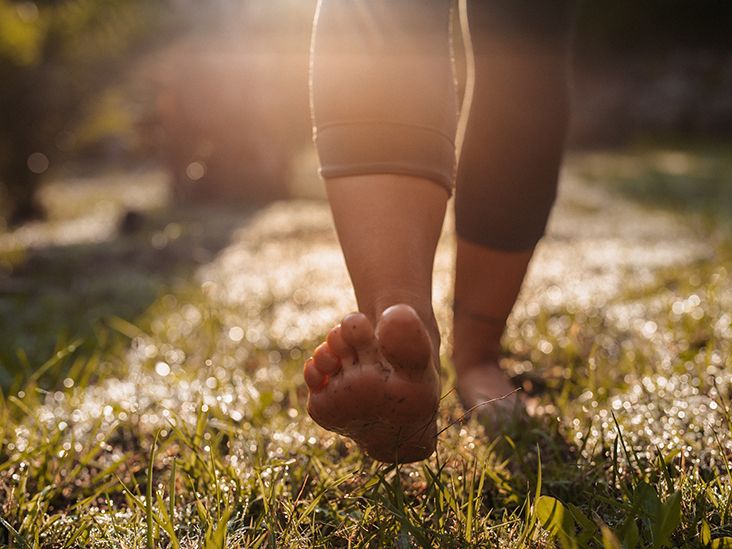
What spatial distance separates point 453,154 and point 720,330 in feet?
2.98

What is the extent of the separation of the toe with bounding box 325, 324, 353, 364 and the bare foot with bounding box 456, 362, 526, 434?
0.40 m

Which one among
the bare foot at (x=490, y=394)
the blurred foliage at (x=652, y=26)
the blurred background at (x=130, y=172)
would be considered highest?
the bare foot at (x=490, y=394)

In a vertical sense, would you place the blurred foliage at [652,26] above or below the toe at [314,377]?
below

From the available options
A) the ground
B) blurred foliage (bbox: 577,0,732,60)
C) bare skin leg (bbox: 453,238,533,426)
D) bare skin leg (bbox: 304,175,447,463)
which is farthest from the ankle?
blurred foliage (bbox: 577,0,732,60)

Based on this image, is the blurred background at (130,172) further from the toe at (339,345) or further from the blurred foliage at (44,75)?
the toe at (339,345)

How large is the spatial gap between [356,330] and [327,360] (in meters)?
0.06

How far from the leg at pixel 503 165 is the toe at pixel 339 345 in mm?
487

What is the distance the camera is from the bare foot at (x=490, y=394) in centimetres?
113

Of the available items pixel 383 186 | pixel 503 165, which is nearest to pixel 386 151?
pixel 383 186

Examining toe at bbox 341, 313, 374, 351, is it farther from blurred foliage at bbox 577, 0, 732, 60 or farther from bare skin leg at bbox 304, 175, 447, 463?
blurred foliage at bbox 577, 0, 732, 60

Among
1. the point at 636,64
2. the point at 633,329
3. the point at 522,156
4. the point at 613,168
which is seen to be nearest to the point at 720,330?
the point at 633,329

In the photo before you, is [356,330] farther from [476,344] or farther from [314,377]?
[476,344]

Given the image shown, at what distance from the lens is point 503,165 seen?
51.4 inches

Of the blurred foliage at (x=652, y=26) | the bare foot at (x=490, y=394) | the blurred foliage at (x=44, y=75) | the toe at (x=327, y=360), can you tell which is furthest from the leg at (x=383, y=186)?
the blurred foliage at (x=652, y=26)
